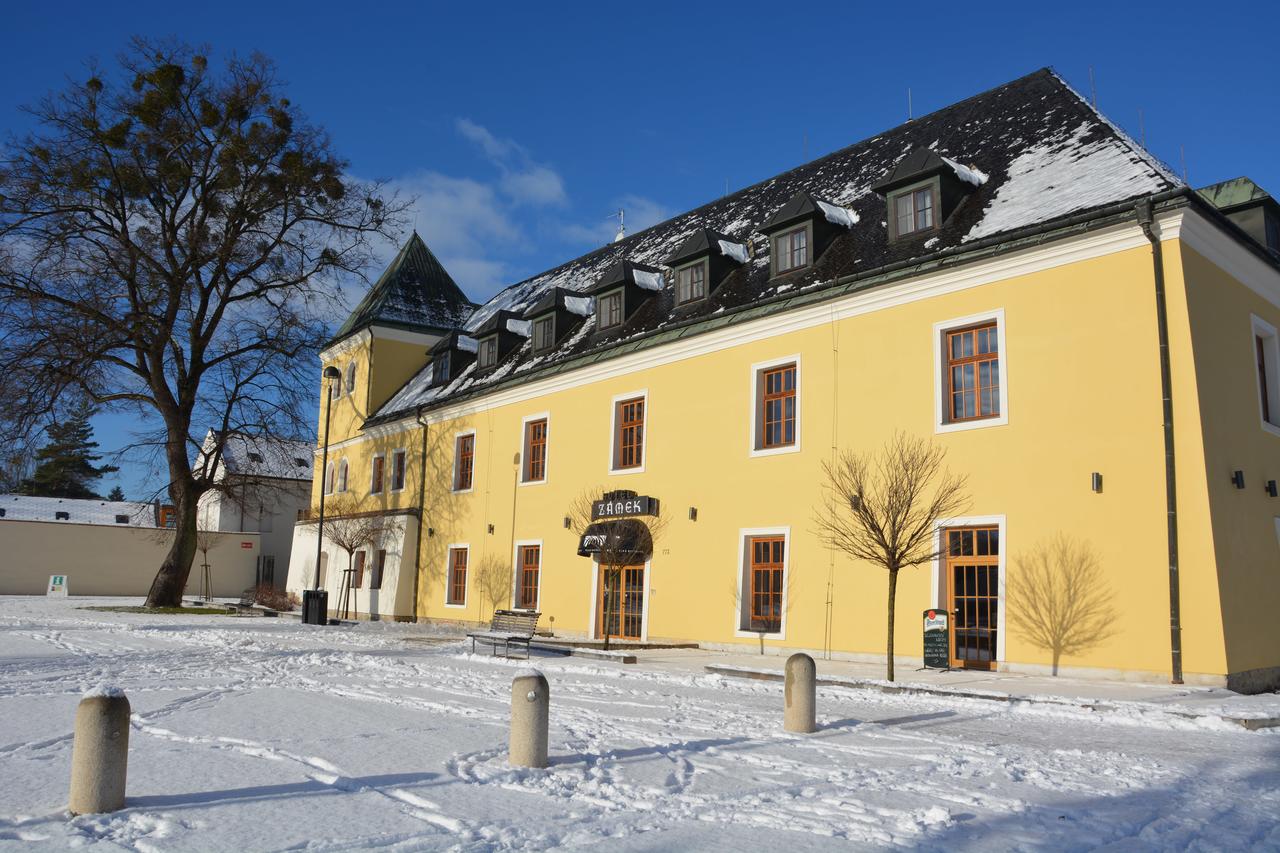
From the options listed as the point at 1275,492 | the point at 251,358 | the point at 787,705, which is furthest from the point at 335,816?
the point at 251,358

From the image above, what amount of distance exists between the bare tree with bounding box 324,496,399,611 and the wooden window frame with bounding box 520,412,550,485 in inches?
282

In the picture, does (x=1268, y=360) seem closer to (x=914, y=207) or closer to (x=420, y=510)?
(x=914, y=207)

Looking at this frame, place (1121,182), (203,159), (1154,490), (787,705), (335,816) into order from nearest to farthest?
(335,816) < (787,705) < (1154,490) < (1121,182) < (203,159)

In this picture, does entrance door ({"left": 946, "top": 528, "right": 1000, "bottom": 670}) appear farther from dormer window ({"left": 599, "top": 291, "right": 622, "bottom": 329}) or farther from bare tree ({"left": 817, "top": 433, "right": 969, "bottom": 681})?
dormer window ({"left": 599, "top": 291, "right": 622, "bottom": 329})

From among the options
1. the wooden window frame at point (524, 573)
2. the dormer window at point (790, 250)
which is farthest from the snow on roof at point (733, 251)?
the wooden window frame at point (524, 573)

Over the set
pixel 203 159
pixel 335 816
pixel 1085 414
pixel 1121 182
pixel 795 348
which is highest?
pixel 203 159

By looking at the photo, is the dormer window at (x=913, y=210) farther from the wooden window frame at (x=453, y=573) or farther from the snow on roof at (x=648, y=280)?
the wooden window frame at (x=453, y=573)

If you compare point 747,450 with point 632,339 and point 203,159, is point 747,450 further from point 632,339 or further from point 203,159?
point 203,159

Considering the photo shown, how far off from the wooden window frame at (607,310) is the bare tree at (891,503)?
26.5 ft

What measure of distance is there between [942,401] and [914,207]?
12.9ft

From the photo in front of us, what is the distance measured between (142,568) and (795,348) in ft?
129

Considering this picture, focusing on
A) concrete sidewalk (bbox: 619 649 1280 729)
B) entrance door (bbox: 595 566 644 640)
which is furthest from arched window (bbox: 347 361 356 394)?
concrete sidewalk (bbox: 619 649 1280 729)

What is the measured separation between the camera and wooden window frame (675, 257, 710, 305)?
72.7 feet

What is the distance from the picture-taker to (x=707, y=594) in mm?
20391
